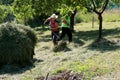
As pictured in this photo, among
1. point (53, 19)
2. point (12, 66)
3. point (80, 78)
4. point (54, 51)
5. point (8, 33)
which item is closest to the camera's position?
point (80, 78)

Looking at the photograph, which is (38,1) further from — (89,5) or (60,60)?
(60,60)

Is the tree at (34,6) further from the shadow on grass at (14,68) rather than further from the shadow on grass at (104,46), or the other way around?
the shadow on grass at (14,68)

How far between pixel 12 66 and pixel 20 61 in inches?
21.7

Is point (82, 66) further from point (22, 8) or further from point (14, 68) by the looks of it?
point (22, 8)

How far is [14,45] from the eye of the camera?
45.4 ft

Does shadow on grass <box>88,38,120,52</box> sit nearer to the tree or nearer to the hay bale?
the hay bale

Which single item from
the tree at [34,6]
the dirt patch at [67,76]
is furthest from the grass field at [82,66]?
the tree at [34,6]

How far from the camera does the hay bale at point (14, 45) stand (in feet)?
44.6

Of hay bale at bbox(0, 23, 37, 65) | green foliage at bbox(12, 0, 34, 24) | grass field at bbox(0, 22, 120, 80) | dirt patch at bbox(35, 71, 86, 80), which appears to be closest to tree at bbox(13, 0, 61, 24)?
green foliage at bbox(12, 0, 34, 24)

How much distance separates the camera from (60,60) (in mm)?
13500

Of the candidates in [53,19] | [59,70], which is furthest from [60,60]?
[53,19]

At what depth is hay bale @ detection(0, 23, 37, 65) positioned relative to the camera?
13.6 meters

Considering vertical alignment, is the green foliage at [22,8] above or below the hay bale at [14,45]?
below

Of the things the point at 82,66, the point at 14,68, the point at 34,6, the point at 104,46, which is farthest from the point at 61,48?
the point at 34,6
